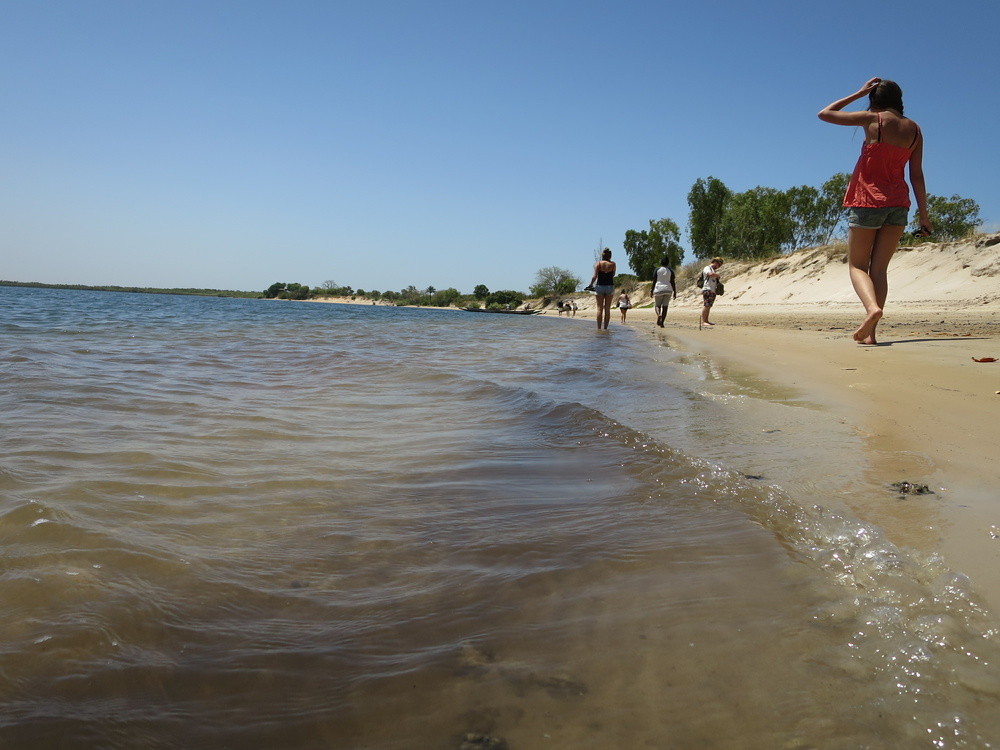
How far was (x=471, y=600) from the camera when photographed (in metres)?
1.51

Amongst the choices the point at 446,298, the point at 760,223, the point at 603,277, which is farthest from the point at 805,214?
the point at 446,298

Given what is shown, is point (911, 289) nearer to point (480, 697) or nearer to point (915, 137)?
point (915, 137)

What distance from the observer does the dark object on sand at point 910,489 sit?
1.95 meters

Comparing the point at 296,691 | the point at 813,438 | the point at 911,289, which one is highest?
the point at 911,289

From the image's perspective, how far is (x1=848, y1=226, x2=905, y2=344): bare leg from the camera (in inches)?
202

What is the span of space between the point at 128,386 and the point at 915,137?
22.7 feet

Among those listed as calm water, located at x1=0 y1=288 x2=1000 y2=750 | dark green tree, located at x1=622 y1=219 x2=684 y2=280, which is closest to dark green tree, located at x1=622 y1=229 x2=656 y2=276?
dark green tree, located at x1=622 y1=219 x2=684 y2=280

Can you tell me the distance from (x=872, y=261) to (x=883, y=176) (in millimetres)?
743

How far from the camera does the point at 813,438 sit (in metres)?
2.74

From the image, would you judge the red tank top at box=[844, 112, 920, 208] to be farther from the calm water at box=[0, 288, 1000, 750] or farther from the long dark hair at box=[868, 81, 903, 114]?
the calm water at box=[0, 288, 1000, 750]

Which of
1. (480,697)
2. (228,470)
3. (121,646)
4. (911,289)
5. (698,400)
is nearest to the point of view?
(480,697)

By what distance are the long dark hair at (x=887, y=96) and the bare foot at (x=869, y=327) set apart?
1681mm

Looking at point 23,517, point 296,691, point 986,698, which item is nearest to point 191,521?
point 23,517

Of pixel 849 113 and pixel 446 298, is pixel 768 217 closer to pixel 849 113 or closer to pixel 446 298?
pixel 849 113
